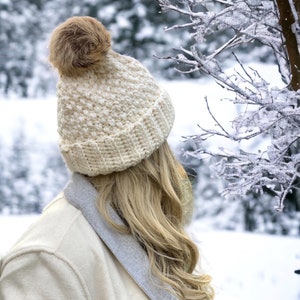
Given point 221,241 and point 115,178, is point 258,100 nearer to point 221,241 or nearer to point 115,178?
point 115,178

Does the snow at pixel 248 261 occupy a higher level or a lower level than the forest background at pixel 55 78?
lower

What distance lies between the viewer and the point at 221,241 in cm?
492

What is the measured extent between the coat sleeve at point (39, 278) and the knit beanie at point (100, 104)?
0.24 m

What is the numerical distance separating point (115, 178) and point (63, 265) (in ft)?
0.86

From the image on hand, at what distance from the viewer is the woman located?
1.50 m

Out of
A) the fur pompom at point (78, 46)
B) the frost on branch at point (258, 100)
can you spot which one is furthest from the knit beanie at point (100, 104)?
the frost on branch at point (258, 100)

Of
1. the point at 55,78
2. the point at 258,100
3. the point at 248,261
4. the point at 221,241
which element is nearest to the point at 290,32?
the point at 258,100

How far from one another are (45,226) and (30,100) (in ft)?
13.0

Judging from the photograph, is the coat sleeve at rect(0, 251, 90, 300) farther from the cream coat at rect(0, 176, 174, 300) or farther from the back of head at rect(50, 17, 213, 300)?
the back of head at rect(50, 17, 213, 300)

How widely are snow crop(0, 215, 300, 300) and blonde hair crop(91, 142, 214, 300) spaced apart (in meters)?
2.58

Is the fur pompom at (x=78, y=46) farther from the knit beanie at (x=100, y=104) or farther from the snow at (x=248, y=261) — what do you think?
the snow at (x=248, y=261)

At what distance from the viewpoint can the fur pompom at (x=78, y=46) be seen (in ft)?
5.14

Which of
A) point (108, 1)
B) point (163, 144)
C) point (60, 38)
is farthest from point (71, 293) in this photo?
point (108, 1)

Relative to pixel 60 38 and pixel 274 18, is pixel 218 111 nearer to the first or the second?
pixel 274 18
